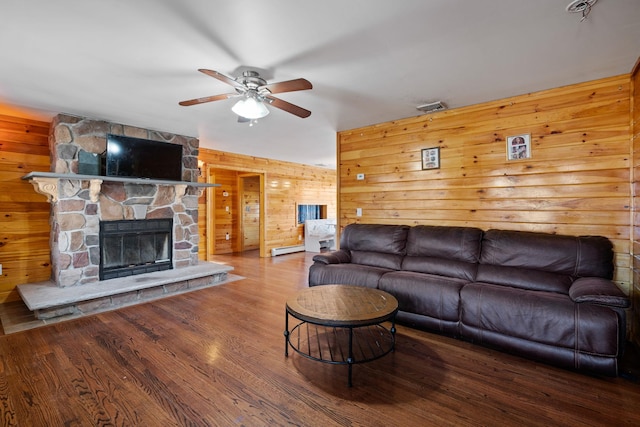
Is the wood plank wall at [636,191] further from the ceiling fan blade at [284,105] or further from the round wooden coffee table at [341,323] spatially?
the ceiling fan blade at [284,105]

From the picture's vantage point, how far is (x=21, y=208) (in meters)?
3.83

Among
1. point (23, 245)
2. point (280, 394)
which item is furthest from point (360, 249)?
point (23, 245)

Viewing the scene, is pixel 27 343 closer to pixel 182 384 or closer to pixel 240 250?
pixel 182 384

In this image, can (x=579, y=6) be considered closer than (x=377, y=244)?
Yes

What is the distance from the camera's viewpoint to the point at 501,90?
3004 millimetres

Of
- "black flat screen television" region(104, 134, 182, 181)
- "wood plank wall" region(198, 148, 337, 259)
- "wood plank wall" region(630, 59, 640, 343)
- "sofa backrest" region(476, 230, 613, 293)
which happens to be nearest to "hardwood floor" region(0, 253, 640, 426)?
"sofa backrest" region(476, 230, 613, 293)

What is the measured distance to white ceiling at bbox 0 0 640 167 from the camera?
5.83ft

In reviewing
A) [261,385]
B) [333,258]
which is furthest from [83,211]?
[261,385]

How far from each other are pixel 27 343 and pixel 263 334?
205cm

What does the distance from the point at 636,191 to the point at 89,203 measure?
5.80 m

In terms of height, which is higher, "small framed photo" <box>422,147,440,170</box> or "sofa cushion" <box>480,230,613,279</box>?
"small framed photo" <box>422,147,440,170</box>

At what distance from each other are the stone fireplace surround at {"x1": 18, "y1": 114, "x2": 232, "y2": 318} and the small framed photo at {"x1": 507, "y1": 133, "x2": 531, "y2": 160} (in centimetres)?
422

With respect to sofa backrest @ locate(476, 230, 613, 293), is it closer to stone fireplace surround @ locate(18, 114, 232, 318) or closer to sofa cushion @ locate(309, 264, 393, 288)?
sofa cushion @ locate(309, 264, 393, 288)

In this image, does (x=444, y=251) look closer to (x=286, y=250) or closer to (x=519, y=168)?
(x=519, y=168)
